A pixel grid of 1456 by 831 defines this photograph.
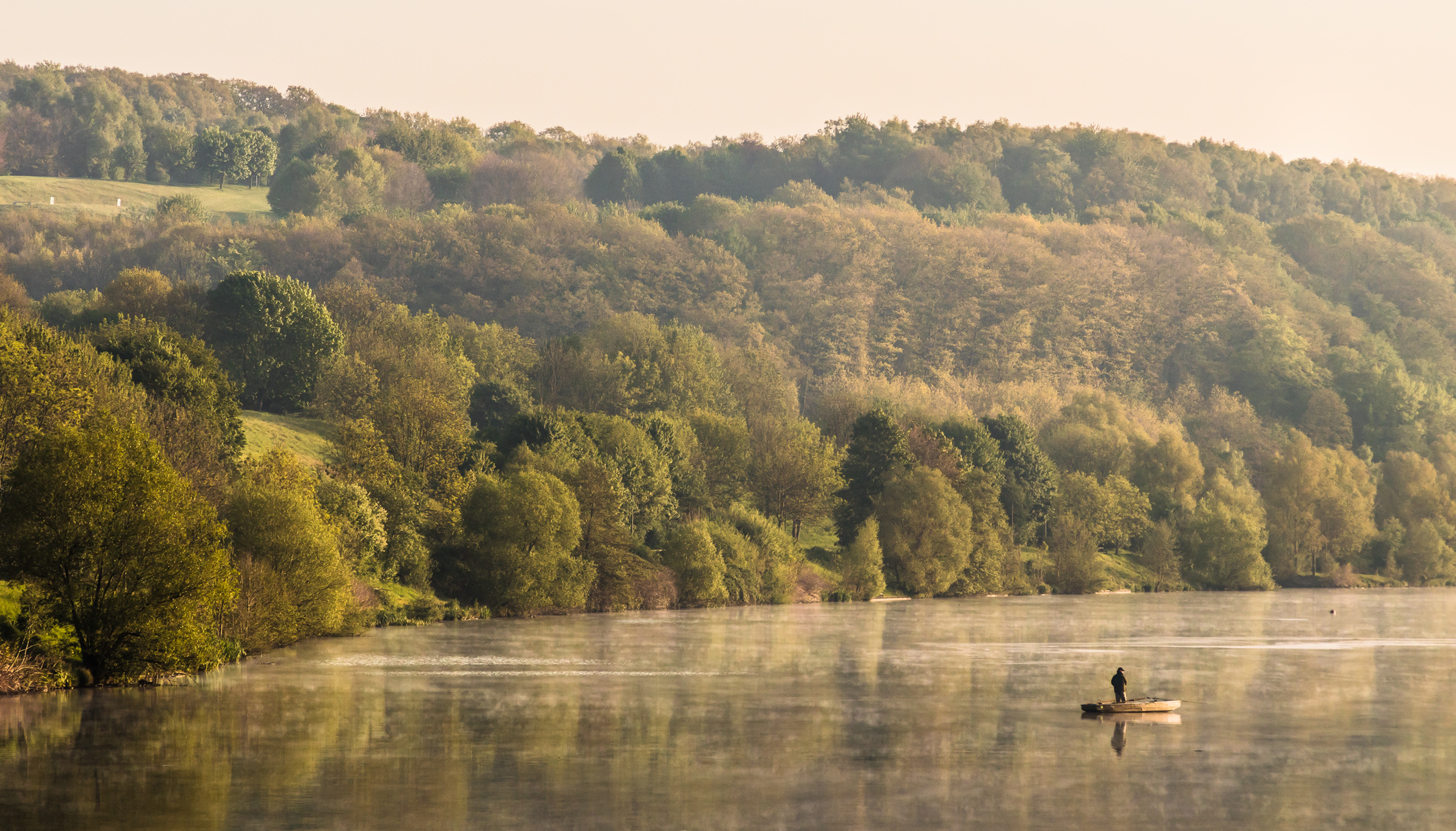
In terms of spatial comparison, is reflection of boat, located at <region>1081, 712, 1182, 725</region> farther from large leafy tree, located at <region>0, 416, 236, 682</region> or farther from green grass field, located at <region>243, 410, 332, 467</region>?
green grass field, located at <region>243, 410, 332, 467</region>

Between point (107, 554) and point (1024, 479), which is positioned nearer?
point (107, 554)

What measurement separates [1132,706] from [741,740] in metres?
13.9

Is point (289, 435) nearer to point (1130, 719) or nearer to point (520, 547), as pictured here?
point (520, 547)

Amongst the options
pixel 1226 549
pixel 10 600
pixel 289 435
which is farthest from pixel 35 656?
pixel 1226 549

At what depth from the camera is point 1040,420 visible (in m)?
183

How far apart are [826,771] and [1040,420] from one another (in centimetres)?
15100

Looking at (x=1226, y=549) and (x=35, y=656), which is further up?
(x=35, y=656)

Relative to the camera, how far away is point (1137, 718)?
47.0m

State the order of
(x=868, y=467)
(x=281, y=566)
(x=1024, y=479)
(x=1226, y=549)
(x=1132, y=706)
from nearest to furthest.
→ (x=1132, y=706) < (x=281, y=566) < (x=868, y=467) < (x=1024, y=479) < (x=1226, y=549)

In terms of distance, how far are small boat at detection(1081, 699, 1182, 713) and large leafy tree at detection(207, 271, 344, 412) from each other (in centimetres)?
9055

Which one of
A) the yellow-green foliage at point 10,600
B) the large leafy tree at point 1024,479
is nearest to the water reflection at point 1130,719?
the yellow-green foliage at point 10,600

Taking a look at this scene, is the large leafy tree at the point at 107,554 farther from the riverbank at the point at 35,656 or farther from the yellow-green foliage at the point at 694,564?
the yellow-green foliage at the point at 694,564

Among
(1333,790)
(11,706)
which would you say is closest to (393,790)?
(11,706)

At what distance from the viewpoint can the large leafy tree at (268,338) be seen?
405 ft
